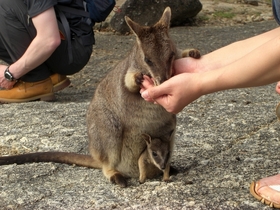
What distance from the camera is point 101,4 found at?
15.9ft

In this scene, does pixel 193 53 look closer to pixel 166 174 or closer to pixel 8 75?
pixel 166 174

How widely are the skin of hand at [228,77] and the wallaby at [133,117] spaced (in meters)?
0.12

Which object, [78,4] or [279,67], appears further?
[78,4]

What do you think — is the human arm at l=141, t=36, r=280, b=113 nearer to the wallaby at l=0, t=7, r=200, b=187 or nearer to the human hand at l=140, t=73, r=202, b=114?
the human hand at l=140, t=73, r=202, b=114

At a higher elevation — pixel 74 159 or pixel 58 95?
pixel 74 159

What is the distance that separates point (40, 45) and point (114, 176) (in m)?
2.02

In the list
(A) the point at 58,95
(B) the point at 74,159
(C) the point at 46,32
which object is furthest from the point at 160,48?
(A) the point at 58,95

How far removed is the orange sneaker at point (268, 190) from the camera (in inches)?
98.6

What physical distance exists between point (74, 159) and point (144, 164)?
0.48 metres

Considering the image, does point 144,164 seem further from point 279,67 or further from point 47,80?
point 47,80

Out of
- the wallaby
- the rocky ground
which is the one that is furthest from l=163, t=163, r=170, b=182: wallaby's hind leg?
the rocky ground

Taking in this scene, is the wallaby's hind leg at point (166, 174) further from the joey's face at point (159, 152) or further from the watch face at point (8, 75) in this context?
the watch face at point (8, 75)

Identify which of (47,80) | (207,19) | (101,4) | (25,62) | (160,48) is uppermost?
(160,48)

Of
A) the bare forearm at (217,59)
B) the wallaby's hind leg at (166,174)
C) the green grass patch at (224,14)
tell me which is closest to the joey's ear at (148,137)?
the wallaby's hind leg at (166,174)
